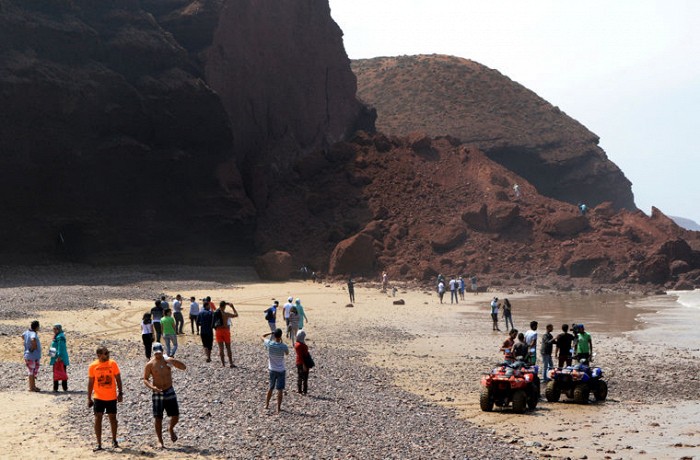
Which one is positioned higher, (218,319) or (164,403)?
(218,319)

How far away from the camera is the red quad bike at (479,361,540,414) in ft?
63.7

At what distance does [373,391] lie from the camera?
68.5 ft

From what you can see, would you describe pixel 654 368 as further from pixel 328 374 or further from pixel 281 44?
pixel 281 44

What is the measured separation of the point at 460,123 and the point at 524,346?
89.1 meters

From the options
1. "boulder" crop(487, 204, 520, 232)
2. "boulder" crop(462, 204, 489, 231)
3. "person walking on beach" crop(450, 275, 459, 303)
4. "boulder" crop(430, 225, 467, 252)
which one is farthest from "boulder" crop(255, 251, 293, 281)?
"boulder" crop(487, 204, 520, 232)

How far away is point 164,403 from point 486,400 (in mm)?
8175

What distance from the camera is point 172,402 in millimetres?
14234

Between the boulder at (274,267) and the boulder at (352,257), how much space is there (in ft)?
11.3

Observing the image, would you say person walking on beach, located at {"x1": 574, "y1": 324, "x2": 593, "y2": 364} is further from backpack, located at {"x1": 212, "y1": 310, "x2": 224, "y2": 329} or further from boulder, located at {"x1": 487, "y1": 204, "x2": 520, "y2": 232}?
boulder, located at {"x1": 487, "y1": 204, "x2": 520, "y2": 232}

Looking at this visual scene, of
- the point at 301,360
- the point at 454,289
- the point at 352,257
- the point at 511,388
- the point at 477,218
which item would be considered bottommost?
the point at 511,388

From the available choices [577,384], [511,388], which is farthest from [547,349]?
[511,388]

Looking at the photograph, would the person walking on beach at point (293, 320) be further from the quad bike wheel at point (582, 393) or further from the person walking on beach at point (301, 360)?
the quad bike wheel at point (582, 393)

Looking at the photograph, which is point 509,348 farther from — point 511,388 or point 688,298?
point 688,298

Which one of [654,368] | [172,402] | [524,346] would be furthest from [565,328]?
[172,402]
